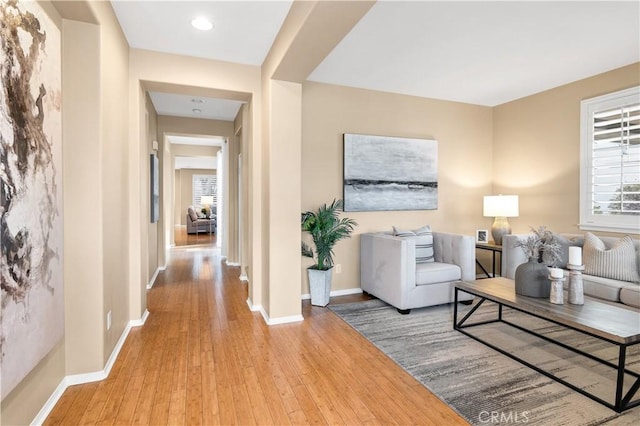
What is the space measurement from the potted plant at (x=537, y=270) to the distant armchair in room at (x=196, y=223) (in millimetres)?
10187

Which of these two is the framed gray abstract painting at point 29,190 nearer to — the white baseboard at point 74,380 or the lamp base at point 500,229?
the white baseboard at point 74,380

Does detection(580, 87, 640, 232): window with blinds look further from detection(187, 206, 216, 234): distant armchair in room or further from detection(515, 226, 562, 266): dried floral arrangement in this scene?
detection(187, 206, 216, 234): distant armchair in room

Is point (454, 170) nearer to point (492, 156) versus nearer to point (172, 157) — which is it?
point (492, 156)

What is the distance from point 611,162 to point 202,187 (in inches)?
521

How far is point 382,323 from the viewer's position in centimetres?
324

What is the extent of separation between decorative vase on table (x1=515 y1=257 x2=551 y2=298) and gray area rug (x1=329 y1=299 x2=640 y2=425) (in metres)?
0.46

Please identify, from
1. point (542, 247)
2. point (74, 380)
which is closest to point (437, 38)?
point (542, 247)

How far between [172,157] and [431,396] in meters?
7.75

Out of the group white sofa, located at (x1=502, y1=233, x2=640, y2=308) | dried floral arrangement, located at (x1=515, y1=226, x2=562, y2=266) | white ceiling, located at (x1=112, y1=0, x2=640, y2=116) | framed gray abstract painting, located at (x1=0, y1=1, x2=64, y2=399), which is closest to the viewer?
framed gray abstract painting, located at (x1=0, y1=1, x2=64, y2=399)

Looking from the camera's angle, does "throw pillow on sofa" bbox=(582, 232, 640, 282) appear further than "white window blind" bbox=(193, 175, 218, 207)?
No

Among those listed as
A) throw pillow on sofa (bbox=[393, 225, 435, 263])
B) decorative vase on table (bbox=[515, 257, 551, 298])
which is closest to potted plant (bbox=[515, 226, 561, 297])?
decorative vase on table (bbox=[515, 257, 551, 298])

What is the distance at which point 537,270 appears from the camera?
257 cm

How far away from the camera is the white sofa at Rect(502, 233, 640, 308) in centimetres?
287

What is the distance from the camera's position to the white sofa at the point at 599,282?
2.87 m
